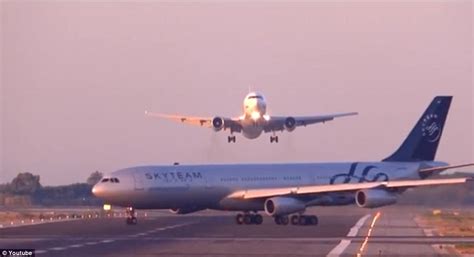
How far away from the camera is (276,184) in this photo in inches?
2852

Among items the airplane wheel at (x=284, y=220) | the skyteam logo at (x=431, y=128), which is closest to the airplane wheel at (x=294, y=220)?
the airplane wheel at (x=284, y=220)

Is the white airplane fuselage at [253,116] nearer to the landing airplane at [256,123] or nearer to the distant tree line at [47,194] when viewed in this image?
the landing airplane at [256,123]

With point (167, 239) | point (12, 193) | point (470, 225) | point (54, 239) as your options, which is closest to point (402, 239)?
point (167, 239)

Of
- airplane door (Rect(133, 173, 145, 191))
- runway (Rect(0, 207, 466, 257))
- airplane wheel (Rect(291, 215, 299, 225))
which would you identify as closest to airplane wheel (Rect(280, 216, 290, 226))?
airplane wheel (Rect(291, 215, 299, 225))

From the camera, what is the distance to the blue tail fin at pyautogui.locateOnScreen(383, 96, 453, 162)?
7662cm

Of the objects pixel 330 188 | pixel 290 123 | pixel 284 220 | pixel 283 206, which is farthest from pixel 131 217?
pixel 290 123

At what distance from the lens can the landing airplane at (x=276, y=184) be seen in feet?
221

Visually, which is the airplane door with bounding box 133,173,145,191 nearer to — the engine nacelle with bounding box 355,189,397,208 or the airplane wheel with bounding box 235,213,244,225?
the airplane wheel with bounding box 235,213,244,225

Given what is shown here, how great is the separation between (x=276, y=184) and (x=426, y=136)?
1093 cm

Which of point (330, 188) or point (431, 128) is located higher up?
point (431, 128)

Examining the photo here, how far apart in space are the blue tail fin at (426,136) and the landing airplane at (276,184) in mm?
61

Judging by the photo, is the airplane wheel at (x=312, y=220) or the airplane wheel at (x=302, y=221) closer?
the airplane wheel at (x=312, y=220)

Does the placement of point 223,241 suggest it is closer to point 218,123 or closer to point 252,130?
point 218,123

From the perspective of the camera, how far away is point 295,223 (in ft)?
222
